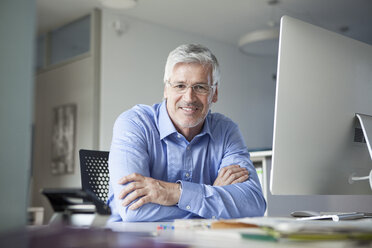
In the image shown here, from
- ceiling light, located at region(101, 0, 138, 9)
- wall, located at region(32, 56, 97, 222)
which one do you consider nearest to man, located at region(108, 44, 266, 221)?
ceiling light, located at region(101, 0, 138, 9)

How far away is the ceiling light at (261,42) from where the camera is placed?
5301mm

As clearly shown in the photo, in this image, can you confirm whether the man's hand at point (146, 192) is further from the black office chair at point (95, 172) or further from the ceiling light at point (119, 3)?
the ceiling light at point (119, 3)

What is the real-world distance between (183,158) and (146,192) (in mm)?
327

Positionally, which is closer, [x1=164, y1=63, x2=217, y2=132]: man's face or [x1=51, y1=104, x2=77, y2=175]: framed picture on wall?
[x1=164, y1=63, x2=217, y2=132]: man's face

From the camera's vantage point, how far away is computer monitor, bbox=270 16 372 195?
1141 millimetres

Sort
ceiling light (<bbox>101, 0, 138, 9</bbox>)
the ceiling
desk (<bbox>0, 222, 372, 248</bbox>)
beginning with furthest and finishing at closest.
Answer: the ceiling, ceiling light (<bbox>101, 0, 138, 9</bbox>), desk (<bbox>0, 222, 372, 248</bbox>)

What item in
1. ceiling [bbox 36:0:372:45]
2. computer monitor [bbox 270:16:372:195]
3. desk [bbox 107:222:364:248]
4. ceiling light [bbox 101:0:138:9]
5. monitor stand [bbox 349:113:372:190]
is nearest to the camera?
desk [bbox 107:222:364:248]

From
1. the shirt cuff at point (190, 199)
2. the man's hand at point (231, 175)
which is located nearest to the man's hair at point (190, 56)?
the man's hand at point (231, 175)

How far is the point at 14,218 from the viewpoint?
1.85ft

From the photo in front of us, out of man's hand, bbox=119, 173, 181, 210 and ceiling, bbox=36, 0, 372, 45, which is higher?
ceiling, bbox=36, 0, 372, 45

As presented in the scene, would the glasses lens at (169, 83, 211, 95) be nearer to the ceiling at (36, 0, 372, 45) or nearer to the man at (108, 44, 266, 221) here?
the man at (108, 44, 266, 221)

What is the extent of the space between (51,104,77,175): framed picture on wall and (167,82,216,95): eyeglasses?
4338 mm

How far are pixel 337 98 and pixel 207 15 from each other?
5066 mm

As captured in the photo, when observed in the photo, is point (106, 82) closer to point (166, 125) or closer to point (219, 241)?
point (166, 125)
